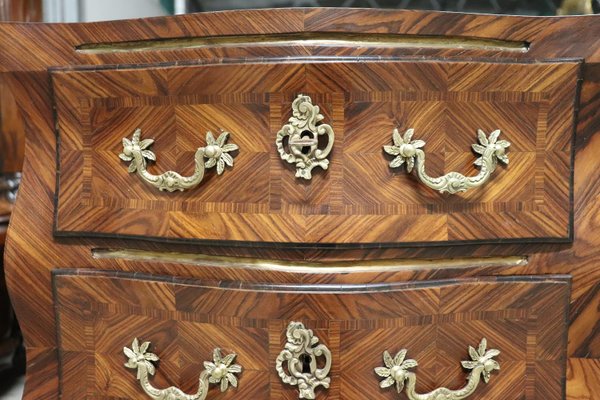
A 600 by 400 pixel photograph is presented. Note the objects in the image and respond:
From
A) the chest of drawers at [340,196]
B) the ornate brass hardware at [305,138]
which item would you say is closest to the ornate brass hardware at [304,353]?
the chest of drawers at [340,196]

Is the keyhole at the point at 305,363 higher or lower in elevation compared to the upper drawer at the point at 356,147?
lower

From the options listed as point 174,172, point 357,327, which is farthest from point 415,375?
point 174,172

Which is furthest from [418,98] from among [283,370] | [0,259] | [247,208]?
[0,259]

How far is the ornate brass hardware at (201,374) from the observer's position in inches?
21.5

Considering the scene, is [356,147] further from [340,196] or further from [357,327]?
[357,327]

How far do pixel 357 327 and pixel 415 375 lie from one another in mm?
80

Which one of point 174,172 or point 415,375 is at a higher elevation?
point 174,172

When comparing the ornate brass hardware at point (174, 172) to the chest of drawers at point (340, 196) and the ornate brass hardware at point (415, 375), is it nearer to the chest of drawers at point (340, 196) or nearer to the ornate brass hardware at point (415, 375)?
the chest of drawers at point (340, 196)

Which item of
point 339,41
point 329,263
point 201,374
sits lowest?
point 201,374

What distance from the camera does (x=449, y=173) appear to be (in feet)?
1.72

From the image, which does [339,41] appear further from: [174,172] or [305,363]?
[305,363]

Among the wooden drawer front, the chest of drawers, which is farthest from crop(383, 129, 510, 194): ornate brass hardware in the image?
the wooden drawer front

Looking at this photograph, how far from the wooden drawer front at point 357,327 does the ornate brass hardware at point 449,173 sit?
11cm

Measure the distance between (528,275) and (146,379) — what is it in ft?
1.43
